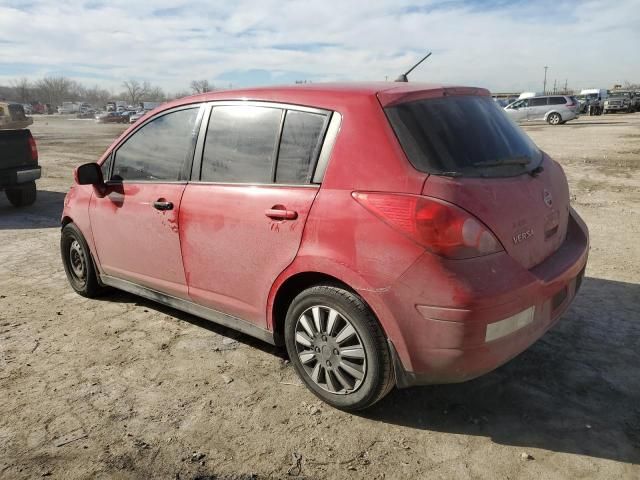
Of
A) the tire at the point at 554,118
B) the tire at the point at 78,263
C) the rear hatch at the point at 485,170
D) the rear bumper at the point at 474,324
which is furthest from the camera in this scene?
the tire at the point at 554,118

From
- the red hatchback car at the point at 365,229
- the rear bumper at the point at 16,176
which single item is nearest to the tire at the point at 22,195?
the rear bumper at the point at 16,176

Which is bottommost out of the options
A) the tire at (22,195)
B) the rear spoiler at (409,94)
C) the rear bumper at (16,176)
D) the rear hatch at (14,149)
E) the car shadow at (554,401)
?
the car shadow at (554,401)

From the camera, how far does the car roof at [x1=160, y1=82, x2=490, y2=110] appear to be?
2.82m

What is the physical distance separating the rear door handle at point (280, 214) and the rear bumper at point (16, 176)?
24.9ft

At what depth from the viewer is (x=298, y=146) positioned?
3.00 metres

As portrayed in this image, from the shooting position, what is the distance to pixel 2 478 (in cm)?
250

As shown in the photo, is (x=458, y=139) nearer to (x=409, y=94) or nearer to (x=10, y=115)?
(x=409, y=94)

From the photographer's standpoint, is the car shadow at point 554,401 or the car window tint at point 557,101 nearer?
the car shadow at point 554,401

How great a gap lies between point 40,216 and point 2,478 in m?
7.16

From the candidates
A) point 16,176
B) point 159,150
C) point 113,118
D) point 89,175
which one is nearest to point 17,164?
point 16,176

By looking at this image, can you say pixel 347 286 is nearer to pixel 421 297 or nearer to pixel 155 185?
pixel 421 297

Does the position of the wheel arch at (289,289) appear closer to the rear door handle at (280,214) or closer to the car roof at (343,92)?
the rear door handle at (280,214)

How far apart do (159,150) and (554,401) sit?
3.07m

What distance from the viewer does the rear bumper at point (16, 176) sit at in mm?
8742
